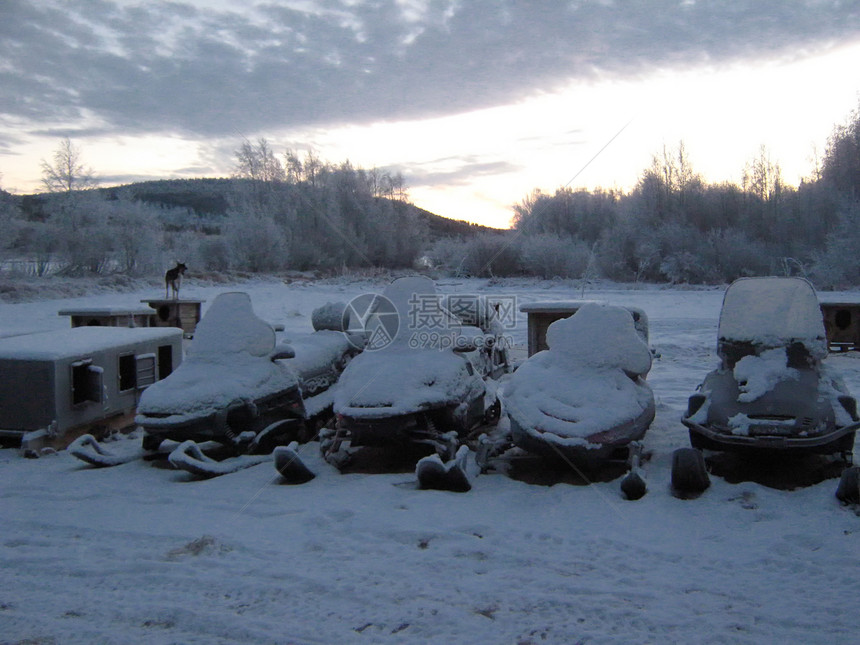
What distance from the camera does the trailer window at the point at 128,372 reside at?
7.58 meters

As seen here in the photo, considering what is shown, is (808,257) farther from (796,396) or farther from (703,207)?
(796,396)

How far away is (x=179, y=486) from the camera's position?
552 centimetres

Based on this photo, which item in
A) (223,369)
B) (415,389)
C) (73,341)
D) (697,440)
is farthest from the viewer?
(73,341)

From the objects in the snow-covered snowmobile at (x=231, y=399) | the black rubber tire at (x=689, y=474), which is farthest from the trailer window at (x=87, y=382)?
the black rubber tire at (x=689, y=474)

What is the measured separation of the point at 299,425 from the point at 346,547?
2968mm

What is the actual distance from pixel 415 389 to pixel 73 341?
4.17 meters

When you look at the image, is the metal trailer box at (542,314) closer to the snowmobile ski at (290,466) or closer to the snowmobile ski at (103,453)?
the snowmobile ski at (290,466)

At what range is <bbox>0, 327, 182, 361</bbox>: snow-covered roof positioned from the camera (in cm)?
662

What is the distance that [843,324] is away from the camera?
456 inches

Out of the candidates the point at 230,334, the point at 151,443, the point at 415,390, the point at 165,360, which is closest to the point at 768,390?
the point at 415,390

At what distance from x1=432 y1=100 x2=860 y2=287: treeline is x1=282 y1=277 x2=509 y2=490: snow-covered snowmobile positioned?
24.0 m

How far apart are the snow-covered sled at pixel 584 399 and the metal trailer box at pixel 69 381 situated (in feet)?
14.0

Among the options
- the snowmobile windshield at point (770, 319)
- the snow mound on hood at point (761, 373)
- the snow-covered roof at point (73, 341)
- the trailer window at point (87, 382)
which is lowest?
the trailer window at point (87, 382)

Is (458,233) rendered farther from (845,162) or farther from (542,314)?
(542,314)
